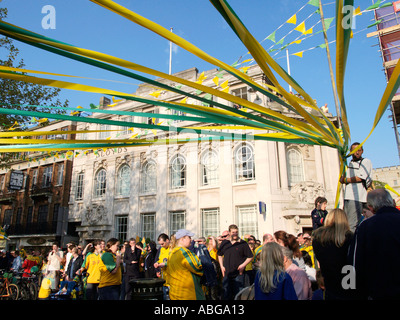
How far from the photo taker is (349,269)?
8.97 ft

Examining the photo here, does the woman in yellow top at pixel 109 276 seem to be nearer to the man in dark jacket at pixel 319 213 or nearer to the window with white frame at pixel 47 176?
the man in dark jacket at pixel 319 213

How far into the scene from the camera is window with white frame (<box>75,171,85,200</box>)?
23467 mm

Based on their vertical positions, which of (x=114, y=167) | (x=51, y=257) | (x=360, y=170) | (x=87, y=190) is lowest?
(x=51, y=257)

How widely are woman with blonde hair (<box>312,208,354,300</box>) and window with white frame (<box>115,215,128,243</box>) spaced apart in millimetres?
18744

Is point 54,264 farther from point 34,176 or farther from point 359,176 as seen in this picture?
point 34,176

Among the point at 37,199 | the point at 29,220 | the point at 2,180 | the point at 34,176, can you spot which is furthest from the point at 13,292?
the point at 2,180

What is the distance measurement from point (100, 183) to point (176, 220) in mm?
7367

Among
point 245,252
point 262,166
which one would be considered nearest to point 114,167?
point 262,166

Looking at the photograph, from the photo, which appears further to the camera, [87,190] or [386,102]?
[87,190]

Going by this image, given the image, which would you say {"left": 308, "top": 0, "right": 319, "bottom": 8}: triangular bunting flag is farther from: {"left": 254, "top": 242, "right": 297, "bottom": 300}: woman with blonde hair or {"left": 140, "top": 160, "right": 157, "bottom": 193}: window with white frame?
{"left": 140, "top": 160, "right": 157, "bottom": 193}: window with white frame

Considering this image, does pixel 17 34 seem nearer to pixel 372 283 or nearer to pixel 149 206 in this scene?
pixel 372 283

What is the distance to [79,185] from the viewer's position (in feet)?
77.9

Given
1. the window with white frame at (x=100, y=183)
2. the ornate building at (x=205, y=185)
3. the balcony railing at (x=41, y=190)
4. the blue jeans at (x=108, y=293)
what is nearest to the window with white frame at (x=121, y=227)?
the ornate building at (x=205, y=185)

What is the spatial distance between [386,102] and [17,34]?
114 inches
